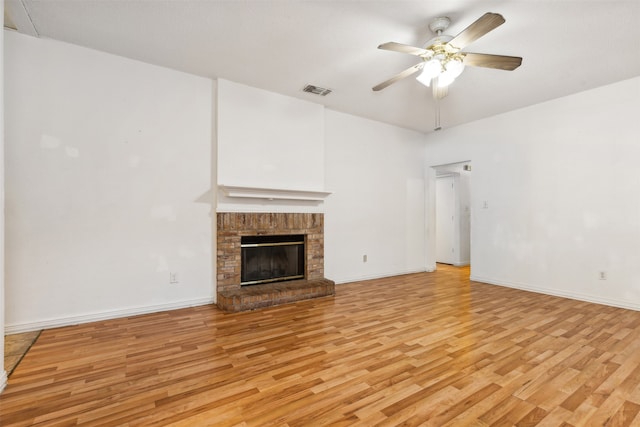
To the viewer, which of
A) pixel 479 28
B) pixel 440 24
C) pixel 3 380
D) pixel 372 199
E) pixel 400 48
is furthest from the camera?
pixel 372 199

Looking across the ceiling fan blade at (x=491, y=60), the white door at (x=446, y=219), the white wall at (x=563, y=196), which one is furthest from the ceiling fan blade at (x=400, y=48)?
the white door at (x=446, y=219)

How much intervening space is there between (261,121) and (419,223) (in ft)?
11.7

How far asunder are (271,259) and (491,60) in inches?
129

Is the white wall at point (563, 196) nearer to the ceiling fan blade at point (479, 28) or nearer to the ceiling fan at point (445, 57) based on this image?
the ceiling fan at point (445, 57)

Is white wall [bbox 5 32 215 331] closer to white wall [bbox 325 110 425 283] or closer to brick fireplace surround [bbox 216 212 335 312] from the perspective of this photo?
brick fireplace surround [bbox 216 212 335 312]

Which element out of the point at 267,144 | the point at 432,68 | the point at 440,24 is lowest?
the point at 267,144

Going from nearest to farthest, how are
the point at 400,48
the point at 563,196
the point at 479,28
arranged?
the point at 479,28, the point at 400,48, the point at 563,196

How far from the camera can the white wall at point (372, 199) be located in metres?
4.80

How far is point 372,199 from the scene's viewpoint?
5242 mm

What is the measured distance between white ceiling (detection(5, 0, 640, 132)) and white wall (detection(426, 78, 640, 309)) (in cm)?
51

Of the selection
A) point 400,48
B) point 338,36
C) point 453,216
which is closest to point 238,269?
point 338,36

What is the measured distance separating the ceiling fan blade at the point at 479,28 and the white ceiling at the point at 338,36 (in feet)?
1.02

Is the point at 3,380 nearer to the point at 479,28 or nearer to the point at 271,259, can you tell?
the point at 271,259

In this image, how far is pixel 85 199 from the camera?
305 cm
